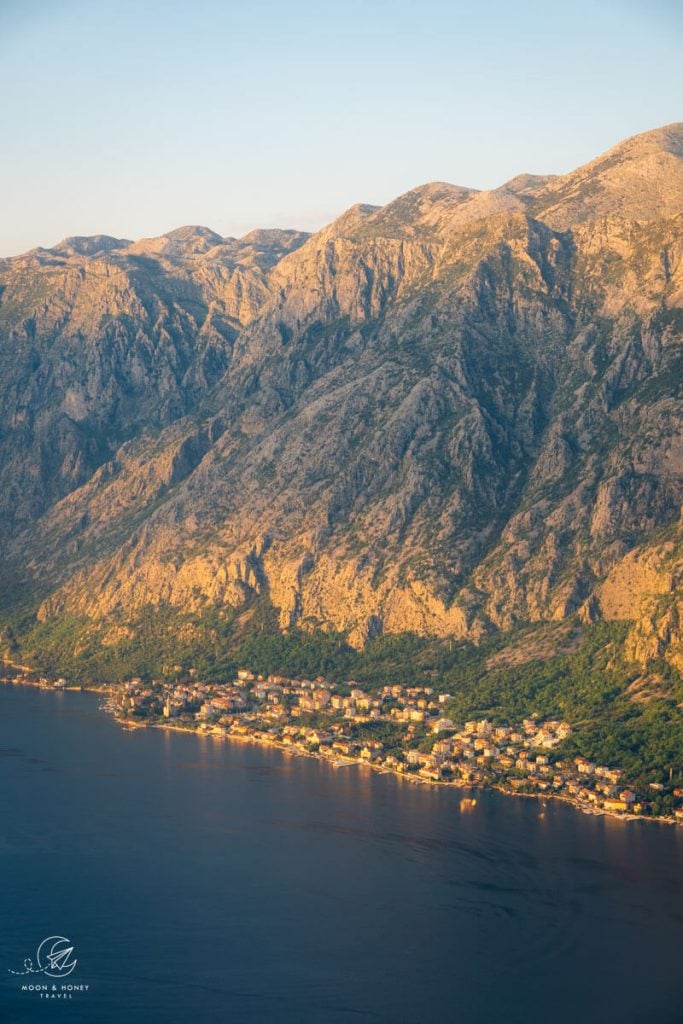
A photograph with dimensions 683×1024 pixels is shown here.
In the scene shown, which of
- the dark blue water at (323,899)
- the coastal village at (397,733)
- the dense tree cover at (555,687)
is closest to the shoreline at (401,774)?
the coastal village at (397,733)

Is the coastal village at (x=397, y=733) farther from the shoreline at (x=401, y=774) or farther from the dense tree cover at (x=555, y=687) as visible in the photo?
the dense tree cover at (x=555, y=687)

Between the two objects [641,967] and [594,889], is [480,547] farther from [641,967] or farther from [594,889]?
[641,967]

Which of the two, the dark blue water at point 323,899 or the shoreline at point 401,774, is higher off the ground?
the dark blue water at point 323,899

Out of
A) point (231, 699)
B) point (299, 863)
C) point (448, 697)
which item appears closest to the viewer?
point (299, 863)

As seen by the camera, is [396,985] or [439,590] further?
[439,590]

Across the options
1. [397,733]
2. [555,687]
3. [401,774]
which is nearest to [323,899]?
[401,774]

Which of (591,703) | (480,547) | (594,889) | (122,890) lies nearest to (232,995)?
(122,890)
